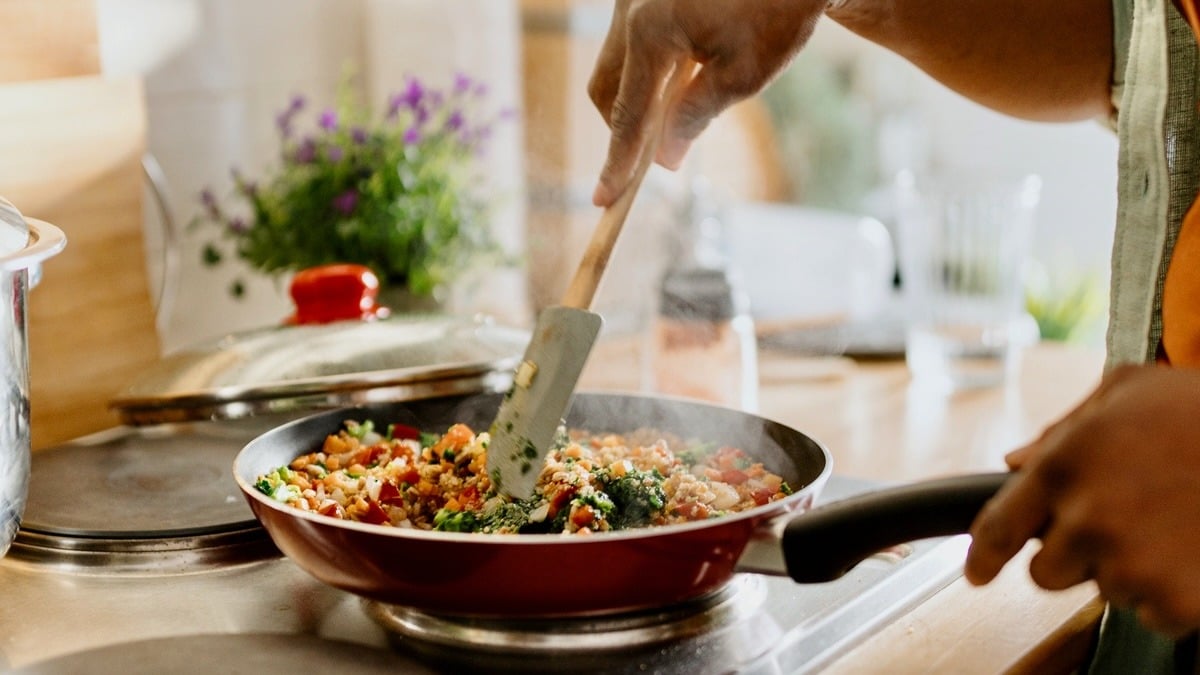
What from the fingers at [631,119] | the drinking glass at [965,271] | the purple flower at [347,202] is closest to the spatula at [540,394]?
the fingers at [631,119]

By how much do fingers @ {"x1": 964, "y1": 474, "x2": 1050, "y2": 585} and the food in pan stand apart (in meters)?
0.29

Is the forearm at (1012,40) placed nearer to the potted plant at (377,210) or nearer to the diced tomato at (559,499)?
the diced tomato at (559,499)

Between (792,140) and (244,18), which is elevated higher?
(244,18)

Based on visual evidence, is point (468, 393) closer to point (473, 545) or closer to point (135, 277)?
point (473, 545)

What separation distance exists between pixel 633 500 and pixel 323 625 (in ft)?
0.79

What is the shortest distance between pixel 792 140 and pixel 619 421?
3857 mm

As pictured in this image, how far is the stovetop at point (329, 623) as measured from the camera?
2.65 ft

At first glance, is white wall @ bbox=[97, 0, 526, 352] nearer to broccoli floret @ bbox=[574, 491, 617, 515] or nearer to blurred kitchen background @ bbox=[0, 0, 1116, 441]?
blurred kitchen background @ bbox=[0, 0, 1116, 441]

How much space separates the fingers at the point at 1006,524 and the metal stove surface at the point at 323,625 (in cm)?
19

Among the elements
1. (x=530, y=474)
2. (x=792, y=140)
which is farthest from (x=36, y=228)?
(x=792, y=140)

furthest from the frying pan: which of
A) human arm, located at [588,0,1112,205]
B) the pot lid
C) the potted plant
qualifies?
the potted plant

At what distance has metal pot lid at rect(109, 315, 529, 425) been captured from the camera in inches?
45.0

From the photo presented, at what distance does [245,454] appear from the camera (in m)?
0.96

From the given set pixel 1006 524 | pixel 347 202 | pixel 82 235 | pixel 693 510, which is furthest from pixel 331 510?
pixel 347 202
